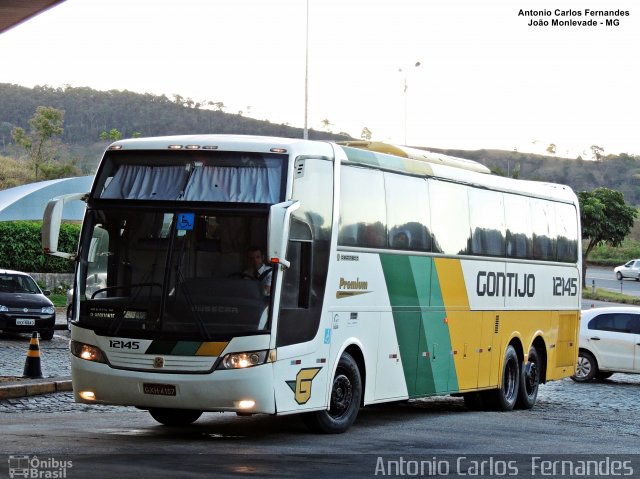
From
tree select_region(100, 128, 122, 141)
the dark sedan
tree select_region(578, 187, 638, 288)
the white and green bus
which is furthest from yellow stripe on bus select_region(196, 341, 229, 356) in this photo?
tree select_region(100, 128, 122, 141)

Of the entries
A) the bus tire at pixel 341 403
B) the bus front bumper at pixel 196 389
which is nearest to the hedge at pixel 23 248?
the bus tire at pixel 341 403

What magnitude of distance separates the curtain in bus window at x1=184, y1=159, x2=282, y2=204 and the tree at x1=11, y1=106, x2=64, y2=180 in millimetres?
90416

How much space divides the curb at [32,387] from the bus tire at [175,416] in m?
3.90

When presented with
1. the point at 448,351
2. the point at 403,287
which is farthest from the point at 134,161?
the point at 448,351

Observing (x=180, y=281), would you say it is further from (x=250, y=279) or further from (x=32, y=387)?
(x=32, y=387)

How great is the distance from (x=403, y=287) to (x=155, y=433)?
382 centimetres

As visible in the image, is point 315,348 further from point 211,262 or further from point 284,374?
point 211,262

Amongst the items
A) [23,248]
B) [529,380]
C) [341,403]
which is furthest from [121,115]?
[341,403]

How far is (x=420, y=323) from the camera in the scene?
16234mm

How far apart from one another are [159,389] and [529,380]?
9.43m

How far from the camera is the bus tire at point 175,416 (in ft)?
48.4

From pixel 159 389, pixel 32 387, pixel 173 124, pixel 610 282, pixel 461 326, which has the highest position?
pixel 173 124

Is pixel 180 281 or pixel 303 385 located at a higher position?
pixel 180 281

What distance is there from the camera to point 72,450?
11.3 m
